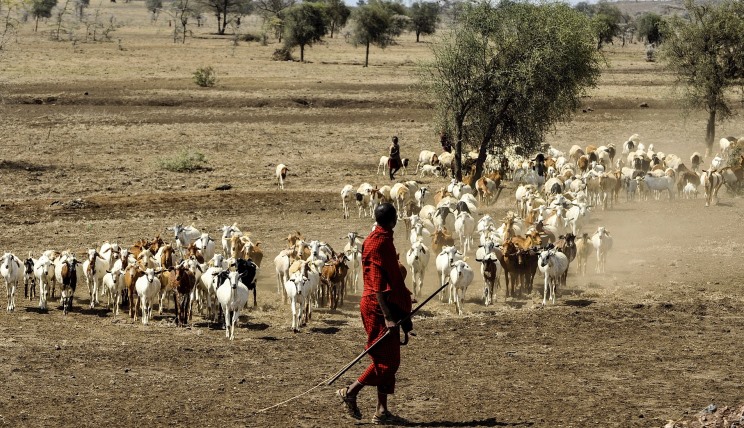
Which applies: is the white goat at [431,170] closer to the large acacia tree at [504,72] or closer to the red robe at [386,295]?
the large acacia tree at [504,72]

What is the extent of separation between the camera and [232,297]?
1627cm

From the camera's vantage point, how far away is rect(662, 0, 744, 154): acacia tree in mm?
37281

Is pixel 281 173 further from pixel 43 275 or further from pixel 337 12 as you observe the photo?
Result: pixel 337 12

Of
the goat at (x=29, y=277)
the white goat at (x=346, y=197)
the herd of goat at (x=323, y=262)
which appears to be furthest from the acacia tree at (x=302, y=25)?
the goat at (x=29, y=277)

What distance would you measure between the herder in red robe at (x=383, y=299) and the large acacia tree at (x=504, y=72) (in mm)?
18406

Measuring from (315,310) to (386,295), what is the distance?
759cm

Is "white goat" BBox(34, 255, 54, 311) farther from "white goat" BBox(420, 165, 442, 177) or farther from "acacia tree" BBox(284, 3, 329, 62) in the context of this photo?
"acacia tree" BBox(284, 3, 329, 62)

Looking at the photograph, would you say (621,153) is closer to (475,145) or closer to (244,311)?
(475,145)

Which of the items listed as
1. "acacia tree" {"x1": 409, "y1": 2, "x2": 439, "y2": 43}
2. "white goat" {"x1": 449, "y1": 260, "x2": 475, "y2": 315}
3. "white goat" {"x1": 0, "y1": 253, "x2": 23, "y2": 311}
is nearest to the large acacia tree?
"white goat" {"x1": 449, "y1": 260, "x2": 475, "y2": 315}

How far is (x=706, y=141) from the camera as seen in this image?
39.1 meters

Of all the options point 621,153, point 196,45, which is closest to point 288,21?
point 196,45

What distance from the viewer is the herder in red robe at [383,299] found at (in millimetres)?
10930

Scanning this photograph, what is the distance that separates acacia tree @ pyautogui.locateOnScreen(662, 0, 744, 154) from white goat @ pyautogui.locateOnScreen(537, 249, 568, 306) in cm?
2136

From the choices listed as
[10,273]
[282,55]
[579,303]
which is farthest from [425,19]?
[10,273]
